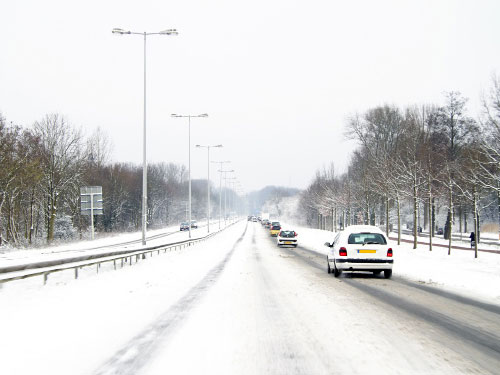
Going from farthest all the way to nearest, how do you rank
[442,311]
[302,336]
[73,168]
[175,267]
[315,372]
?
[73,168] < [175,267] < [442,311] < [302,336] < [315,372]

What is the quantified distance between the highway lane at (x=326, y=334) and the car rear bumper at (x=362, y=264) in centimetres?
325

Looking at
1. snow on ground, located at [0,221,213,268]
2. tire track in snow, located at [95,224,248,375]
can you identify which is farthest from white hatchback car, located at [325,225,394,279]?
snow on ground, located at [0,221,213,268]

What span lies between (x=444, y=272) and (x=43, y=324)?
49.3ft

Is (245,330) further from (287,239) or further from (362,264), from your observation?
(287,239)

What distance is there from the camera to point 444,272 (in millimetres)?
19688

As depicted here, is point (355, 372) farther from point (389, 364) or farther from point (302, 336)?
point (302, 336)

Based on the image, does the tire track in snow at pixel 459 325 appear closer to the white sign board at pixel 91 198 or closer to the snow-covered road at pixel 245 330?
the snow-covered road at pixel 245 330

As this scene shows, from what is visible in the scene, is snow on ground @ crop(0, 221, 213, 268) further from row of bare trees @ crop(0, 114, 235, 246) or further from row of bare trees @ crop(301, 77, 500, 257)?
row of bare trees @ crop(301, 77, 500, 257)

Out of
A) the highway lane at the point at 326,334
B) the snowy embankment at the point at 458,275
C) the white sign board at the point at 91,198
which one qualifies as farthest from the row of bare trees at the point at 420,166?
the white sign board at the point at 91,198

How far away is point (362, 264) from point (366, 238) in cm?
81

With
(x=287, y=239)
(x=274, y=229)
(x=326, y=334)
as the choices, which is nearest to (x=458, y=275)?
(x=326, y=334)

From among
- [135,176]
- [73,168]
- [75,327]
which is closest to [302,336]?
[75,327]

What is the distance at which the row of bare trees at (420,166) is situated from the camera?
29.2 metres

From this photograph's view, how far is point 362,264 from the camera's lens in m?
16.8
